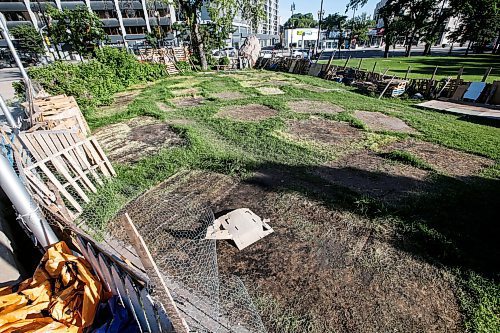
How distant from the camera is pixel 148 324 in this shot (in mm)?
2256

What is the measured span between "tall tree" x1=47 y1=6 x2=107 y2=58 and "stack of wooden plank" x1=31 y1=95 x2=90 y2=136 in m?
20.2

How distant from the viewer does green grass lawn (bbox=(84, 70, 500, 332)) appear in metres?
3.64

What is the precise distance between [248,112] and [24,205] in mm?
8993

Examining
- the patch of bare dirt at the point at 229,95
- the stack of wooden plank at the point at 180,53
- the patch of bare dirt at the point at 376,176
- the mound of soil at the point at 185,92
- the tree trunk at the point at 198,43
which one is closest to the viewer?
the patch of bare dirt at the point at 376,176

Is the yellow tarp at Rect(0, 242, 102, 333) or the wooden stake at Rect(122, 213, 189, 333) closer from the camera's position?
the wooden stake at Rect(122, 213, 189, 333)

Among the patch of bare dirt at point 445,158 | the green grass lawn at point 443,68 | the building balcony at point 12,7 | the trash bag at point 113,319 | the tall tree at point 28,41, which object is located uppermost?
the building balcony at point 12,7

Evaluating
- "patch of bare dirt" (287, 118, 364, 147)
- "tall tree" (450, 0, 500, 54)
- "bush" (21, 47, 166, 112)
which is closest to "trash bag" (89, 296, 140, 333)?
"patch of bare dirt" (287, 118, 364, 147)

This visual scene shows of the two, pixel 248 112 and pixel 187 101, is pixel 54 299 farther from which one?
pixel 187 101

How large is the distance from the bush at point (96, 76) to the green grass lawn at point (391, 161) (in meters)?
1.28

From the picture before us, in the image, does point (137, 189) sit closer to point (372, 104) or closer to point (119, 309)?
point (119, 309)

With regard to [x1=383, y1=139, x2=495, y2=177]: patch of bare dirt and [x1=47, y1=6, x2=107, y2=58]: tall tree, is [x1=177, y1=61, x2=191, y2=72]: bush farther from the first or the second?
[x1=383, y1=139, x2=495, y2=177]: patch of bare dirt

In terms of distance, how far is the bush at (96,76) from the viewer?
34.3 ft

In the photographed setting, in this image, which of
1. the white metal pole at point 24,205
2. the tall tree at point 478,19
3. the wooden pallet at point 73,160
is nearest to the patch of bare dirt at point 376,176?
the wooden pallet at point 73,160

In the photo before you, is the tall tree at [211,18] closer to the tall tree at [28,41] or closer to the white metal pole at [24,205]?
the white metal pole at [24,205]
